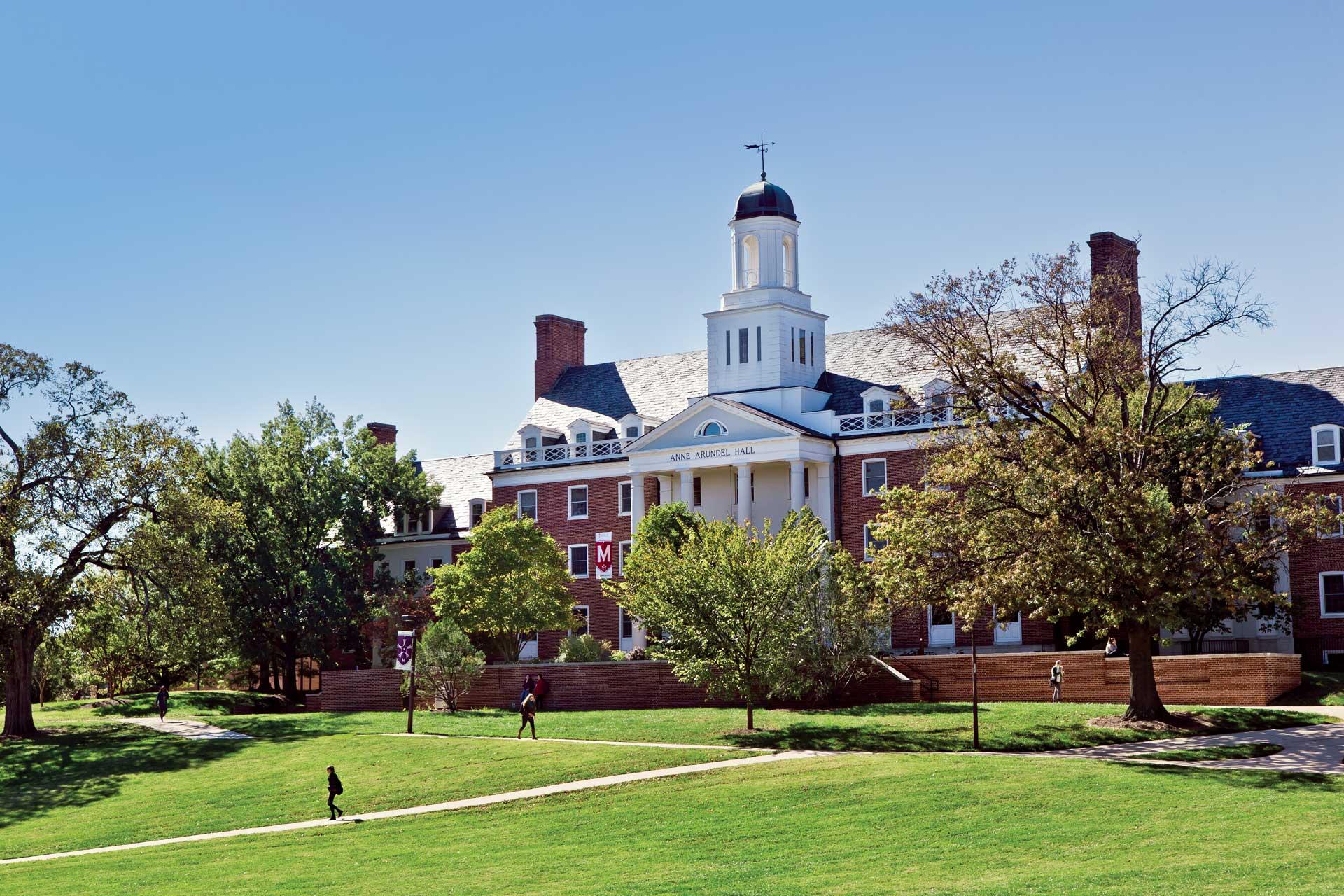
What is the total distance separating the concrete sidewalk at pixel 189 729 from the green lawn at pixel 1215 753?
28.5 meters

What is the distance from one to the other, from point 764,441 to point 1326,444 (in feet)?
66.9

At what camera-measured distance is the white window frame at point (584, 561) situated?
69.1m

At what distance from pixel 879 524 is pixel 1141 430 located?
711 cm

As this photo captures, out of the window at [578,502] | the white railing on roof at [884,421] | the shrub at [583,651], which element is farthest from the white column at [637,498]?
the white railing on roof at [884,421]

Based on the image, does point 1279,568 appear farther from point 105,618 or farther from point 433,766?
Answer: point 105,618

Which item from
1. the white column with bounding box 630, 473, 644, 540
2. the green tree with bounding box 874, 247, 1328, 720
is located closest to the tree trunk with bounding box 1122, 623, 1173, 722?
the green tree with bounding box 874, 247, 1328, 720

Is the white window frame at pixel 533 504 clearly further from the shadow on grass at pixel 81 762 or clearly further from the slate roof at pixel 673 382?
the shadow on grass at pixel 81 762

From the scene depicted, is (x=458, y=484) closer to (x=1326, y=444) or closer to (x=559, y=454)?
(x=559, y=454)

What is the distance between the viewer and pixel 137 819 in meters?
36.5

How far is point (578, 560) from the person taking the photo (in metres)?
69.6

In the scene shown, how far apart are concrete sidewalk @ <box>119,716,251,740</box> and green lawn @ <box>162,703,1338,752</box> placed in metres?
1.67

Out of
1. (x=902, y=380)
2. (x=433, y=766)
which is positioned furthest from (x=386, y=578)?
(x=433, y=766)

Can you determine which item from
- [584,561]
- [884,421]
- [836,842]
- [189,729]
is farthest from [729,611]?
[584,561]

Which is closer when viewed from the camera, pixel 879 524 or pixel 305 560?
pixel 879 524
